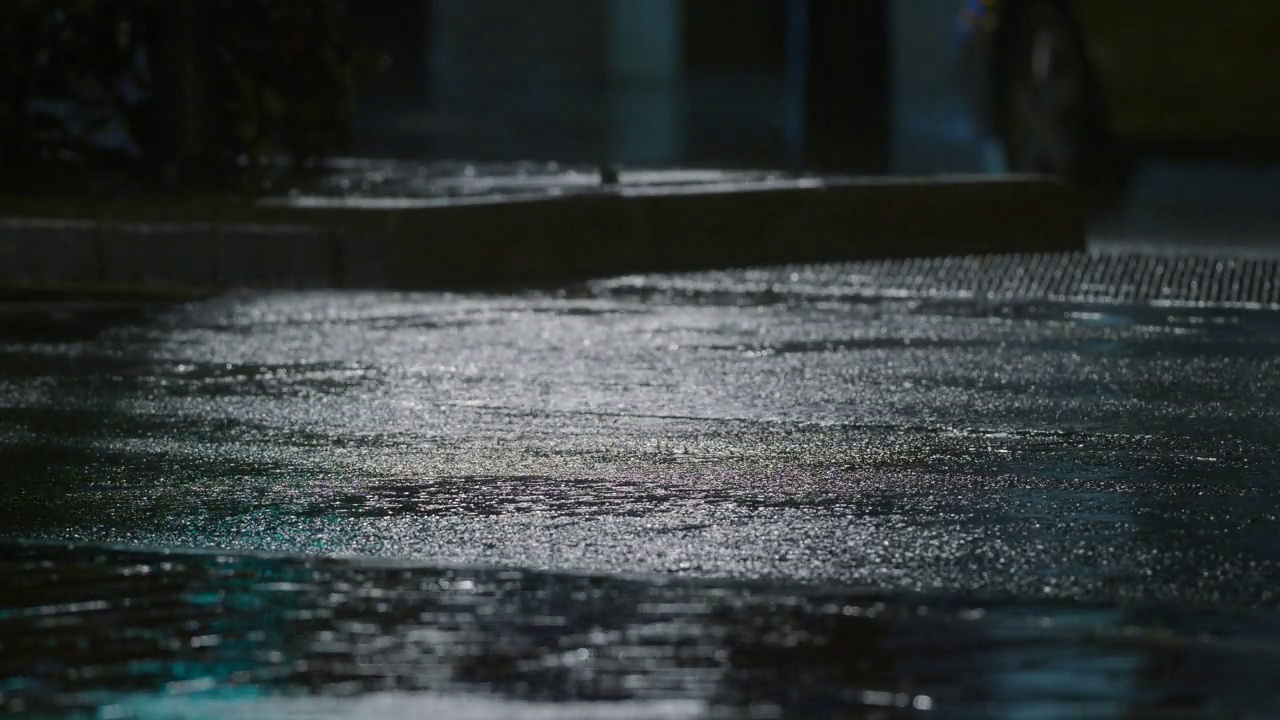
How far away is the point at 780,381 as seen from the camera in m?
6.69

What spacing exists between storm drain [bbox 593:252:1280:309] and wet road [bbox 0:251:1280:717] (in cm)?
34

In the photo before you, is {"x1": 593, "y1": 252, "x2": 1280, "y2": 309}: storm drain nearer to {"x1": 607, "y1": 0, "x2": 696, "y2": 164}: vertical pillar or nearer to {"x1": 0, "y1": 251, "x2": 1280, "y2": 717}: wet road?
{"x1": 0, "y1": 251, "x2": 1280, "y2": 717}: wet road

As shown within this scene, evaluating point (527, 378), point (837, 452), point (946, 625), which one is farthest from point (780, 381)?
point (946, 625)

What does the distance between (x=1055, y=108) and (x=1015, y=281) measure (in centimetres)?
427

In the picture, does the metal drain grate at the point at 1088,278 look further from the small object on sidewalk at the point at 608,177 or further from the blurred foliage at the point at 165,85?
the blurred foliage at the point at 165,85

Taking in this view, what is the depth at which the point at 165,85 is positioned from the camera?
10.2 meters

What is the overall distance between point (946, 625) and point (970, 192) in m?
6.07

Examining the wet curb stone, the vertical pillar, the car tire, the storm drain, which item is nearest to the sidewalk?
the wet curb stone

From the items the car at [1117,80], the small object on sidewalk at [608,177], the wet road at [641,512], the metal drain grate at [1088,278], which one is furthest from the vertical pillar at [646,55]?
the wet road at [641,512]

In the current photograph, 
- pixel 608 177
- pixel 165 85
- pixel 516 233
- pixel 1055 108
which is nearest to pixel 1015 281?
Result: pixel 516 233

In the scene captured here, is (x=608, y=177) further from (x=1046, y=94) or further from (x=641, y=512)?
(x=641, y=512)

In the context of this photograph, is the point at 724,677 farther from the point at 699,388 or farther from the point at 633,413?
the point at 699,388

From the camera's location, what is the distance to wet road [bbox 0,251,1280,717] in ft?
11.9

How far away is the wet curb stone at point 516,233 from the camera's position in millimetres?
8875
